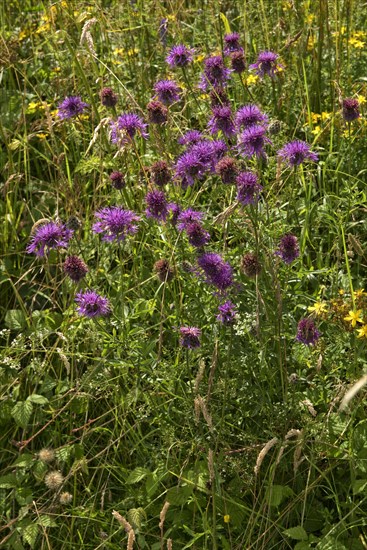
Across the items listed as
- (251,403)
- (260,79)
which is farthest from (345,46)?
(251,403)

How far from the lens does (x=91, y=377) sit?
7.99 ft

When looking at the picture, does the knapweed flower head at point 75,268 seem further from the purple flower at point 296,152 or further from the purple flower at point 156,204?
the purple flower at point 296,152

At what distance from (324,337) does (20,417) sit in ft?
2.78

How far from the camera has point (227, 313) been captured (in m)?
2.17

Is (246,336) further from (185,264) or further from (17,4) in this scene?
(17,4)

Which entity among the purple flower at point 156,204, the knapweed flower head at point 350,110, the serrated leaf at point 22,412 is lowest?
the serrated leaf at point 22,412

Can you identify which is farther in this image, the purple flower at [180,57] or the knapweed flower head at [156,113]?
the purple flower at [180,57]

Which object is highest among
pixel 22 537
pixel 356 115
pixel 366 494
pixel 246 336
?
pixel 356 115

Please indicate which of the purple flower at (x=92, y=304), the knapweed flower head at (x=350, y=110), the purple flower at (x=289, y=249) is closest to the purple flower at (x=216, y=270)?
the purple flower at (x=289, y=249)

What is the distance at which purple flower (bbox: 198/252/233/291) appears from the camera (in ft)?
6.97

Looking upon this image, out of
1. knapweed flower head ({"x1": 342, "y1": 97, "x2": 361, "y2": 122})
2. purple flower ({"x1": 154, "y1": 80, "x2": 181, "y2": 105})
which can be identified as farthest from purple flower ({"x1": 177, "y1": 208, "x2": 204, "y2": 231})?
knapweed flower head ({"x1": 342, "y1": 97, "x2": 361, "y2": 122})

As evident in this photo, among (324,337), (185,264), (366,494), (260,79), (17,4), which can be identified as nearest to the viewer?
(366,494)

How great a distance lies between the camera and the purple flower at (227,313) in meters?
2.17

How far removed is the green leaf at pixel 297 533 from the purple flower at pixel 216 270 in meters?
0.57
